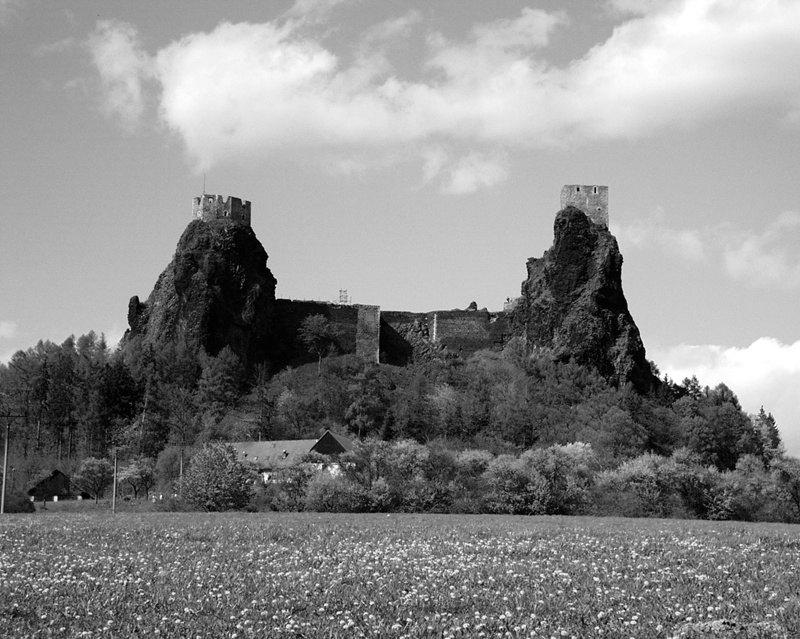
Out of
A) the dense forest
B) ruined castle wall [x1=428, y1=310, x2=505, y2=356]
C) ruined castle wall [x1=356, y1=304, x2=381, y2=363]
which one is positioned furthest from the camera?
ruined castle wall [x1=428, y1=310, x2=505, y2=356]

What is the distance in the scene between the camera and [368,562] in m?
21.7

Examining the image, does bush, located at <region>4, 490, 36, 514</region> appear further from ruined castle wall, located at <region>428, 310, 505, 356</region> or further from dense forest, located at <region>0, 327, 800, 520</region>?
ruined castle wall, located at <region>428, 310, 505, 356</region>

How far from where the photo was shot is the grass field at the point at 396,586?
14.9 metres

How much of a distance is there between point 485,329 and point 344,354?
14.3 meters

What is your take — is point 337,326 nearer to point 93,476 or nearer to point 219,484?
point 93,476

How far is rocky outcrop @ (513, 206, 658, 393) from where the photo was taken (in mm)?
98312

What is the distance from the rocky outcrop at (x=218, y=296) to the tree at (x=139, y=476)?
1810 cm

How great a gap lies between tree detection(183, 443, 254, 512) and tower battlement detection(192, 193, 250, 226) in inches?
1987

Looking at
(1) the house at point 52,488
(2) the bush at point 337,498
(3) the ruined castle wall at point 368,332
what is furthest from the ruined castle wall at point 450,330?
(2) the bush at point 337,498

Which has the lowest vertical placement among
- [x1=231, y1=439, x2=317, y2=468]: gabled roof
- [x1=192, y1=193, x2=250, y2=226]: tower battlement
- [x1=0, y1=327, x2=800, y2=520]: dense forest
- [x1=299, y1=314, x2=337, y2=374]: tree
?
[x1=231, y1=439, x2=317, y2=468]: gabled roof

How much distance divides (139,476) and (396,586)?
2546 inches

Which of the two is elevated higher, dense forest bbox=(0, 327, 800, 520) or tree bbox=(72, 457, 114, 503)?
dense forest bbox=(0, 327, 800, 520)

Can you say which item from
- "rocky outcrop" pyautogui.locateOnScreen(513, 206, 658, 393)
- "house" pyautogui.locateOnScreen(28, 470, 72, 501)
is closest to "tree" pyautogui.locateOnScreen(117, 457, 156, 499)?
"house" pyautogui.locateOnScreen(28, 470, 72, 501)

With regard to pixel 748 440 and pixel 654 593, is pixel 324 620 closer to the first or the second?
pixel 654 593
